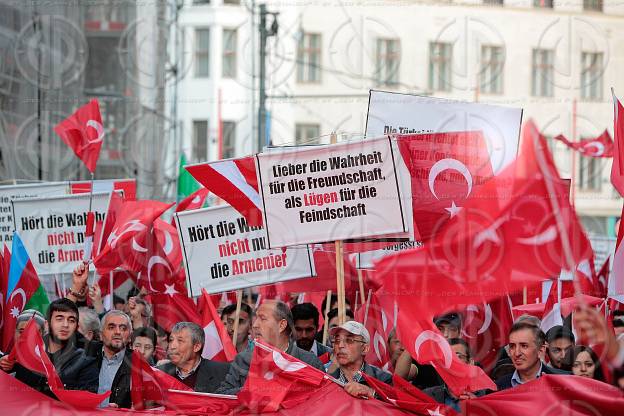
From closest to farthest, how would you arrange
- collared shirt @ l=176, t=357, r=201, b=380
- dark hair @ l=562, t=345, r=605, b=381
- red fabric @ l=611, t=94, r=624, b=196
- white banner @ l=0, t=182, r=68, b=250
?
dark hair @ l=562, t=345, r=605, b=381
collared shirt @ l=176, t=357, r=201, b=380
red fabric @ l=611, t=94, r=624, b=196
white banner @ l=0, t=182, r=68, b=250

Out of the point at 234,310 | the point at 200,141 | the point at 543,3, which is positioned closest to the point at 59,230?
the point at 234,310

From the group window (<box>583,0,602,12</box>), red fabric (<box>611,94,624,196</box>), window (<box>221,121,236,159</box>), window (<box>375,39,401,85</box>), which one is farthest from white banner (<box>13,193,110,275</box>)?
window (<box>221,121,236,159</box>)

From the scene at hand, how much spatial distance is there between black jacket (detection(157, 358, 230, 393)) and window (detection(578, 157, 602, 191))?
55.4 feet

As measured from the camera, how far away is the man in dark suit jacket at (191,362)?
7.30 metres

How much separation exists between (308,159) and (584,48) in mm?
14078

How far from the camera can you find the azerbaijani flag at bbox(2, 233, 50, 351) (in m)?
9.48

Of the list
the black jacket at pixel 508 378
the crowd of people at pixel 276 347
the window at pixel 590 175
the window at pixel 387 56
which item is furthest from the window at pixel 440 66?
the black jacket at pixel 508 378

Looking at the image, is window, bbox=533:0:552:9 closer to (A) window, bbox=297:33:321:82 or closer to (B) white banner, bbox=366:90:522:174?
(A) window, bbox=297:33:321:82

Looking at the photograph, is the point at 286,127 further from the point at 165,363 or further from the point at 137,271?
the point at 165,363

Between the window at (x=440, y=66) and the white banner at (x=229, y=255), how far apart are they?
12904mm

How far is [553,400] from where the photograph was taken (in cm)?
570

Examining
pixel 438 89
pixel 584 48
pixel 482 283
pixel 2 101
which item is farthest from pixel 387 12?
pixel 482 283

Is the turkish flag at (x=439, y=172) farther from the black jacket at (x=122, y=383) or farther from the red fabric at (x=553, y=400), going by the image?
the black jacket at (x=122, y=383)

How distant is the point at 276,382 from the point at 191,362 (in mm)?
1126
